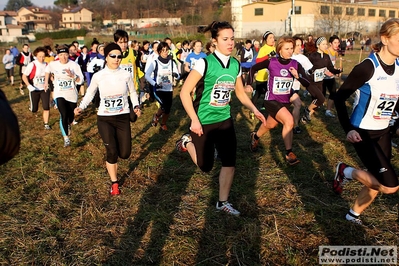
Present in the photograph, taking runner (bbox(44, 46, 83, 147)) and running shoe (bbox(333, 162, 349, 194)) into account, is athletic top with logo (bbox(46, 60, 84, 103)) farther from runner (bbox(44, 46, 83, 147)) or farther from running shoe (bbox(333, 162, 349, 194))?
running shoe (bbox(333, 162, 349, 194))

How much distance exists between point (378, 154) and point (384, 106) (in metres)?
0.49

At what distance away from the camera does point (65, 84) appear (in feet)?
24.6

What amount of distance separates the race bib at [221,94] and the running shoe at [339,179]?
1.63 m

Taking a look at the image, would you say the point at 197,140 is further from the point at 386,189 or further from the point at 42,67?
the point at 42,67

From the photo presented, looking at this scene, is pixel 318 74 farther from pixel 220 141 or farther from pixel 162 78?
pixel 220 141

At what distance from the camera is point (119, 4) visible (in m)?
88.6

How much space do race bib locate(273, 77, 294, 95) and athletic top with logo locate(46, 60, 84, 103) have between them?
4165mm

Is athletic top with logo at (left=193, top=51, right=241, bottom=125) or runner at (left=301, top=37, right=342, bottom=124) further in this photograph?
runner at (left=301, top=37, right=342, bottom=124)

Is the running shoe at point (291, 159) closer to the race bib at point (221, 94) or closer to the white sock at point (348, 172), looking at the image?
the white sock at point (348, 172)

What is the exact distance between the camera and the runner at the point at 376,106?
3.55 metres

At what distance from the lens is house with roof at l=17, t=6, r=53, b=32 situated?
109 metres

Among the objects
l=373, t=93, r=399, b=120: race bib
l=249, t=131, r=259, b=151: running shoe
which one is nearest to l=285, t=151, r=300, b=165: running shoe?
l=249, t=131, r=259, b=151: running shoe

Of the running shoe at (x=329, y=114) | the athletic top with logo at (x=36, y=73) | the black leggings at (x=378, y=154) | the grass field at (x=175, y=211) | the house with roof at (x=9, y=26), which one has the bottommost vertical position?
the grass field at (x=175, y=211)

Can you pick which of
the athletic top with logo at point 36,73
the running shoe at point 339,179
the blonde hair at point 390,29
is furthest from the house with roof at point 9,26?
the blonde hair at point 390,29
